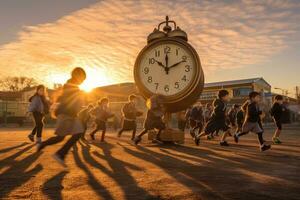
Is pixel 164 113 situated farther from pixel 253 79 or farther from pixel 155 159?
pixel 253 79

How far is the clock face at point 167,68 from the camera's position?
7.98 m

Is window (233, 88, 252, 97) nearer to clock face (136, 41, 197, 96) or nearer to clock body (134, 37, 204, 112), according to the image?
clock body (134, 37, 204, 112)

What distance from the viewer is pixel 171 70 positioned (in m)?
8.09

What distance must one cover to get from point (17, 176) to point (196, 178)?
205 cm

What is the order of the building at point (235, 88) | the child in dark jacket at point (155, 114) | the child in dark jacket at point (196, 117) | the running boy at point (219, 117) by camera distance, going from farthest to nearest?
the building at point (235, 88)
the child in dark jacket at point (196, 117)
the running boy at point (219, 117)
the child in dark jacket at point (155, 114)

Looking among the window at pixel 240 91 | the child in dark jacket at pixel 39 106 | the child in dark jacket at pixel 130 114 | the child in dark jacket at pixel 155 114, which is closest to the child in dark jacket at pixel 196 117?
the child in dark jacket at pixel 130 114

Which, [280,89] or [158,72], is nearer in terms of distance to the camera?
[158,72]

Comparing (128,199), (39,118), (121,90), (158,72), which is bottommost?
(128,199)

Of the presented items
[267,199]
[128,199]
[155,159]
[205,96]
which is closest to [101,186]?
[128,199]

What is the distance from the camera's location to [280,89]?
265 feet

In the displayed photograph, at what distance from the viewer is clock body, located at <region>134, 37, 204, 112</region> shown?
7.91 m

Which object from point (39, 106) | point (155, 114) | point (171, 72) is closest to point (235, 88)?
point (39, 106)

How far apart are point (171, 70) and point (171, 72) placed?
1.7 inches

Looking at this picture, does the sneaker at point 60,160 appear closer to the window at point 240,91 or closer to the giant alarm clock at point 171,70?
the giant alarm clock at point 171,70
